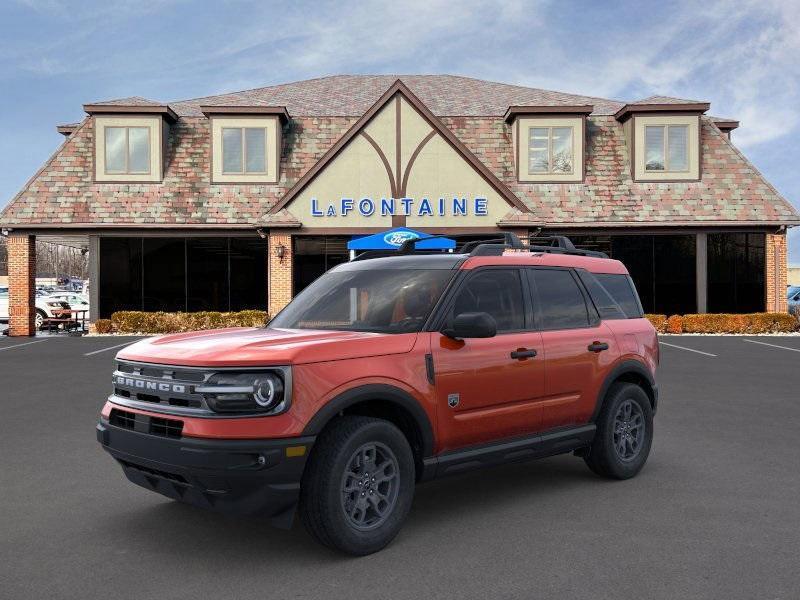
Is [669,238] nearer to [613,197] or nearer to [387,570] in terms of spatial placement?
[613,197]

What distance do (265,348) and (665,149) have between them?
23.4 m

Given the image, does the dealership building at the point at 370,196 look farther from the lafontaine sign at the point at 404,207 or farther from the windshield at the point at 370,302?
the windshield at the point at 370,302

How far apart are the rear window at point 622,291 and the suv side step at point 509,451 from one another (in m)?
1.31

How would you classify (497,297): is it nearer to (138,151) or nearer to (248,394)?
(248,394)

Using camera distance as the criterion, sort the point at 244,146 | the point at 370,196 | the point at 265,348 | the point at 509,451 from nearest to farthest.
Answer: the point at 265,348
the point at 509,451
the point at 370,196
the point at 244,146

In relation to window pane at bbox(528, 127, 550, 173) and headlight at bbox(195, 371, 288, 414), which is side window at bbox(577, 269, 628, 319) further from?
window pane at bbox(528, 127, 550, 173)

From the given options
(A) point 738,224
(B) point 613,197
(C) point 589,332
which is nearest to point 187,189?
(B) point 613,197

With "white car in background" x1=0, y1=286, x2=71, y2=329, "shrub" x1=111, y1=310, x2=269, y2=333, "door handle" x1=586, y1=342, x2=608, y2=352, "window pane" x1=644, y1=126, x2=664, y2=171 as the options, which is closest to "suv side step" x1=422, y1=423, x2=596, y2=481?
Result: "door handle" x1=586, y1=342, x2=608, y2=352

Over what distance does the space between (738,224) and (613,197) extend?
4.03 meters

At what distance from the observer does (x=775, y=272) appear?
2495 centimetres

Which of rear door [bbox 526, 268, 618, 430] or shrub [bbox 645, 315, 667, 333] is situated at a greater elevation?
rear door [bbox 526, 268, 618, 430]

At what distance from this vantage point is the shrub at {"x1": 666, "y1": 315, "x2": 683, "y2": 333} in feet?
78.9

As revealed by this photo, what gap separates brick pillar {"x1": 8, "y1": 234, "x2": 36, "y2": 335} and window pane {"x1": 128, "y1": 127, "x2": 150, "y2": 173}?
390cm

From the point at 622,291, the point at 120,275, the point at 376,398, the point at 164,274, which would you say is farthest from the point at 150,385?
the point at 120,275
